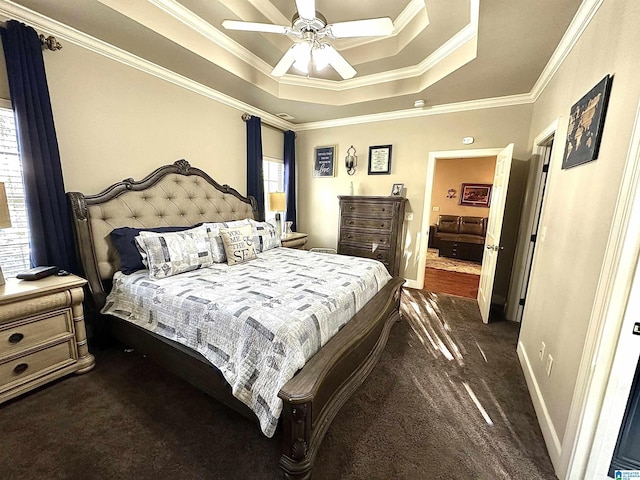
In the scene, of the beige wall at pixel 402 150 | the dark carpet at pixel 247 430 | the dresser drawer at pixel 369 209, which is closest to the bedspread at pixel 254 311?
the dark carpet at pixel 247 430

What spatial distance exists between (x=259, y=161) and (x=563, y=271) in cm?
350

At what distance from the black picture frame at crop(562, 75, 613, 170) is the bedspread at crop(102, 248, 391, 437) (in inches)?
62.1

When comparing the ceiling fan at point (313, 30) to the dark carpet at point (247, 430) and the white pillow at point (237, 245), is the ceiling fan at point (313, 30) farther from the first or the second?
the dark carpet at point (247, 430)

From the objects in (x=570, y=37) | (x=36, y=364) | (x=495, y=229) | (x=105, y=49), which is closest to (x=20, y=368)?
(x=36, y=364)

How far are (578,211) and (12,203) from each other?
382 centimetres

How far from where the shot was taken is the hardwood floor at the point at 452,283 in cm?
398

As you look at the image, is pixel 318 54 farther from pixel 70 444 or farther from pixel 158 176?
pixel 70 444

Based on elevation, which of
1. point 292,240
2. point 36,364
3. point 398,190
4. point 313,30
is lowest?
point 36,364

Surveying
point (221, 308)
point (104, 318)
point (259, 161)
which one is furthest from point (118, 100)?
point (221, 308)

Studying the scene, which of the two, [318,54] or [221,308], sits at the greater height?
[318,54]

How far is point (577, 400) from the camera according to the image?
1234mm

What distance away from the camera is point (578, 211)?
1.54m

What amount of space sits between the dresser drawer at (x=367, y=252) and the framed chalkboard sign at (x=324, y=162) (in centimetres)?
131

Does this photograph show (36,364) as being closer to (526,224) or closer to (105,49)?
(105,49)
